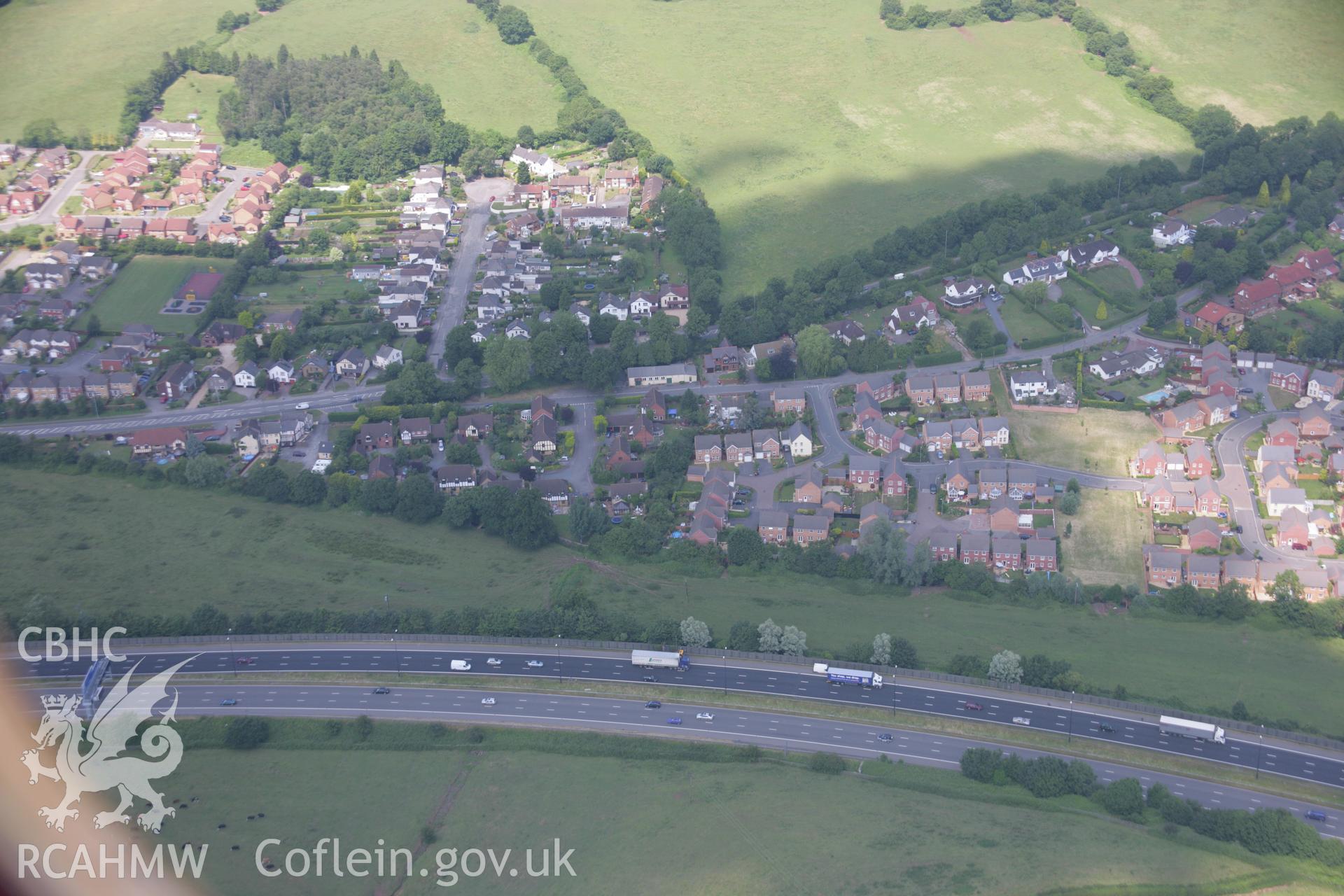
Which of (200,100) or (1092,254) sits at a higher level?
(200,100)

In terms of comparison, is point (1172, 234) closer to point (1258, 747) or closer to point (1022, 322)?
point (1022, 322)

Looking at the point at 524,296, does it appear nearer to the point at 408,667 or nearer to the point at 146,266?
the point at 146,266

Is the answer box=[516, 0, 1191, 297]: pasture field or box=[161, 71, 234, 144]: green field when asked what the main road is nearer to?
box=[516, 0, 1191, 297]: pasture field

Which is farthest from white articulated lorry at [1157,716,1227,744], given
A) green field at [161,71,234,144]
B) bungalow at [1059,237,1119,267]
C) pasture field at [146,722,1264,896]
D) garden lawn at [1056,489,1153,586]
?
green field at [161,71,234,144]

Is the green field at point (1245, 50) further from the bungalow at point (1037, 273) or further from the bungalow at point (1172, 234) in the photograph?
the bungalow at point (1037, 273)

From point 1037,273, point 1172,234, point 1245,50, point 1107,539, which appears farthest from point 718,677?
point 1245,50
